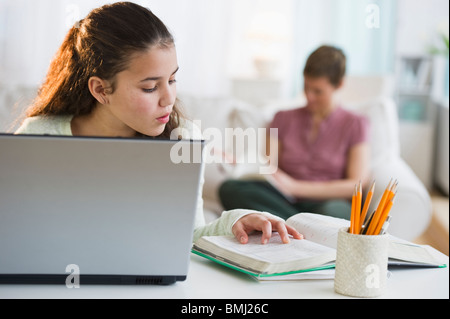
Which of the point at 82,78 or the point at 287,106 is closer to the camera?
the point at 82,78

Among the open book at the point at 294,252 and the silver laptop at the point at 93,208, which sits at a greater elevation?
the silver laptop at the point at 93,208

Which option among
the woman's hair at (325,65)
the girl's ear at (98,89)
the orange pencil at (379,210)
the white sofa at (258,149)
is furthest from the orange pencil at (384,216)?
the woman's hair at (325,65)

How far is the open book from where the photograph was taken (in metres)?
0.91

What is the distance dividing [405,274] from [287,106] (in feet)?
6.79

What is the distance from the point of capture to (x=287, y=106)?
9.90ft

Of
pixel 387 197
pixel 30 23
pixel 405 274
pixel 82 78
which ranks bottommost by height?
pixel 405 274

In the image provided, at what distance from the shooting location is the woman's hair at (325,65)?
2.39 meters

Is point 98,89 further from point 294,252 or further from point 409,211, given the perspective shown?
point 409,211

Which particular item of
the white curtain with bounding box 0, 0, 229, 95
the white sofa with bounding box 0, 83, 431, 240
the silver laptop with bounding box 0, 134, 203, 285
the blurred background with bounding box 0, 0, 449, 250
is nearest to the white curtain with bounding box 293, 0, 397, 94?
the blurred background with bounding box 0, 0, 449, 250

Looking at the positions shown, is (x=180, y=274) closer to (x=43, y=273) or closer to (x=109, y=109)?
(x=43, y=273)

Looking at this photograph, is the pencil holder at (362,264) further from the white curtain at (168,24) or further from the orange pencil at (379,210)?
the white curtain at (168,24)

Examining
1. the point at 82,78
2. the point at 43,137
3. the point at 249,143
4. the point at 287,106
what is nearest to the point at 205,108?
the point at 249,143

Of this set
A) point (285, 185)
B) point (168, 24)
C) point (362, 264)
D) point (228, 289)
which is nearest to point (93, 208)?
point (228, 289)

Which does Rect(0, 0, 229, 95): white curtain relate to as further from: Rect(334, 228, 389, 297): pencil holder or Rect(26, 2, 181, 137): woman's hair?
Rect(334, 228, 389, 297): pencil holder
